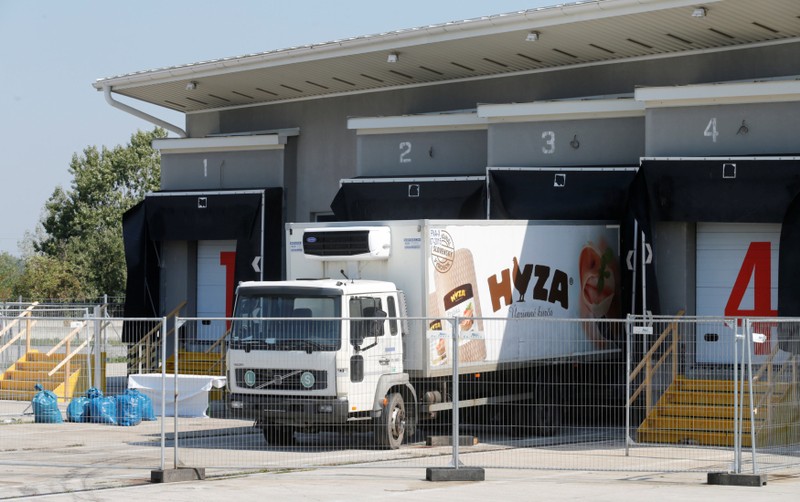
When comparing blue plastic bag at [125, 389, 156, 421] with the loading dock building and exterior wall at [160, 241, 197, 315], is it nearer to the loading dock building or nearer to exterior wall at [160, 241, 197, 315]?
the loading dock building

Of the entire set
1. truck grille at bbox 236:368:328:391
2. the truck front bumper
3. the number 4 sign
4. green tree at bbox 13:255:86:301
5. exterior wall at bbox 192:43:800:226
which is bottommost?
the truck front bumper

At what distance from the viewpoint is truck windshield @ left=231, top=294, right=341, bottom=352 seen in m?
17.8

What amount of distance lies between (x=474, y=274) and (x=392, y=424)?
298cm

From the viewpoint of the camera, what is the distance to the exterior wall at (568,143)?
78.4 feet

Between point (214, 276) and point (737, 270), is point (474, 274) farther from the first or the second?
point (214, 276)

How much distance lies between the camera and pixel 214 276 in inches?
1203

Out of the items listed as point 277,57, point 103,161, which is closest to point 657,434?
point 277,57

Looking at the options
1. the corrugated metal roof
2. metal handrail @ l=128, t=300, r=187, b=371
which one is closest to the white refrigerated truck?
the corrugated metal roof

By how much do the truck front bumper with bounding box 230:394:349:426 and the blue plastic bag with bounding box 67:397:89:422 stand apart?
6150mm

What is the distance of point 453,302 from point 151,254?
12809 mm

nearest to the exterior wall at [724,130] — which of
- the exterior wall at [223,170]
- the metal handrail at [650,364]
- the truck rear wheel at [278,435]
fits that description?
the metal handrail at [650,364]

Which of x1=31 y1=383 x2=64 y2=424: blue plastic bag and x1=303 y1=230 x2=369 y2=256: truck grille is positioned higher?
x1=303 y1=230 x2=369 y2=256: truck grille

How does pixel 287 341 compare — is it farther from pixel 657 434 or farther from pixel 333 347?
pixel 657 434

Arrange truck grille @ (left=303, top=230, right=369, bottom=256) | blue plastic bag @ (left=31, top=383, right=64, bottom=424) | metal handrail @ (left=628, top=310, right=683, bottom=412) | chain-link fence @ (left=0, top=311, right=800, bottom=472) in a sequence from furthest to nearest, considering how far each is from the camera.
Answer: blue plastic bag @ (left=31, top=383, right=64, bottom=424) → metal handrail @ (left=628, top=310, right=683, bottom=412) → truck grille @ (left=303, top=230, right=369, bottom=256) → chain-link fence @ (left=0, top=311, right=800, bottom=472)
